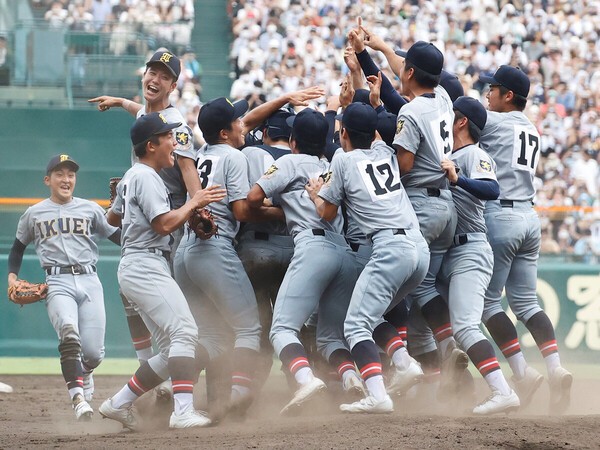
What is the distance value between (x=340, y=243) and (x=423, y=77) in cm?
120

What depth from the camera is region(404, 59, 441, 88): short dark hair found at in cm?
655

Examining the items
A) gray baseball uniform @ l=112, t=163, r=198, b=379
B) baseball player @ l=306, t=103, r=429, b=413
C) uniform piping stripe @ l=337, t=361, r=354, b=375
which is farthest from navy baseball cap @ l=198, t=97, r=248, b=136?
uniform piping stripe @ l=337, t=361, r=354, b=375

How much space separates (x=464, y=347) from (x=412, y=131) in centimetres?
143

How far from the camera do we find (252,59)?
52.3ft

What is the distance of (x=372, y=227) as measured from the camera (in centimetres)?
627

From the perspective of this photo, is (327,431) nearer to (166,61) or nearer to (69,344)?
(69,344)

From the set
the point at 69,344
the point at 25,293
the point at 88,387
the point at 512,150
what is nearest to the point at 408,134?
→ the point at 512,150

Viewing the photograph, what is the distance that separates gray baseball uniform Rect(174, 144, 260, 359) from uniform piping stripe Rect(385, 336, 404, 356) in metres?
0.86

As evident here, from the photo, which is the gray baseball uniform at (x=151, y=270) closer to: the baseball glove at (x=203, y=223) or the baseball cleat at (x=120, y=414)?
the baseball glove at (x=203, y=223)

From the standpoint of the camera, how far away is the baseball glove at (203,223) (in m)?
6.24

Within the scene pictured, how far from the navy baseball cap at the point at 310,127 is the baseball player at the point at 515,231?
4.16ft

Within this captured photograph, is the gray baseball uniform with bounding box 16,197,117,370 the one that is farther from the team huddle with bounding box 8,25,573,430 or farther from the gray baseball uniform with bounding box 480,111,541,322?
the gray baseball uniform with bounding box 480,111,541,322

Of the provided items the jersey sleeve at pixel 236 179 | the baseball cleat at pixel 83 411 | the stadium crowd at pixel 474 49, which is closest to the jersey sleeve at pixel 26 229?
the baseball cleat at pixel 83 411

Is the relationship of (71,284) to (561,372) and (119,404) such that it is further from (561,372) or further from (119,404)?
(561,372)
